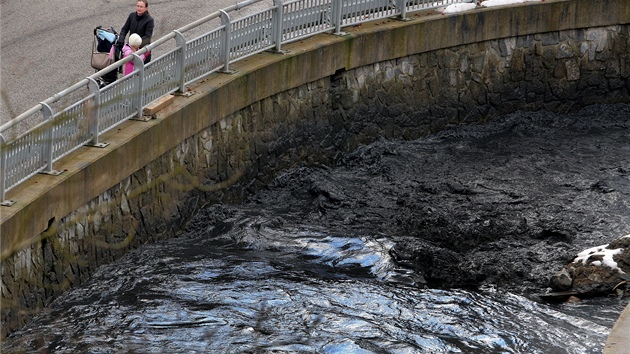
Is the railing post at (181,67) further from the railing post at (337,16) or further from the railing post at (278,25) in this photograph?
the railing post at (337,16)

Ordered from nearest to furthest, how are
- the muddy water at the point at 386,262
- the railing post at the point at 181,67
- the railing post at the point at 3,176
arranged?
the railing post at the point at 3,176, the muddy water at the point at 386,262, the railing post at the point at 181,67

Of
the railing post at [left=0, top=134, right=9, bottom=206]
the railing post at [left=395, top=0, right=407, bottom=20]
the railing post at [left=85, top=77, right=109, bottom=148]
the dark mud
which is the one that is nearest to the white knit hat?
the railing post at [left=85, top=77, right=109, bottom=148]

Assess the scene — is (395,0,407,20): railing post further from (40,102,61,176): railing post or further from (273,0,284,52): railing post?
(40,102,61,176): railing post

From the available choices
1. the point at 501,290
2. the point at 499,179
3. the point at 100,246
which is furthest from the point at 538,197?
the point at 100,246

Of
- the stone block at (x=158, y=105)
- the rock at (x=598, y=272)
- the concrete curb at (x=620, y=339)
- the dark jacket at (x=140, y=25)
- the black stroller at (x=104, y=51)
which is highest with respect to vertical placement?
the dark jacket at (x=140, y=25)

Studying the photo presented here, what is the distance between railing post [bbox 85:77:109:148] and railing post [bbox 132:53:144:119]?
671 millimetres

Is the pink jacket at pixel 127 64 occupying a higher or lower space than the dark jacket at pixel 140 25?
lower

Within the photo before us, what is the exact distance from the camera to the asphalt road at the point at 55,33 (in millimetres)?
14148

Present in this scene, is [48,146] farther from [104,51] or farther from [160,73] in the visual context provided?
[104,51]

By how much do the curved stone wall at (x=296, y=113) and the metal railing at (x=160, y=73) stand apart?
166 millimetres

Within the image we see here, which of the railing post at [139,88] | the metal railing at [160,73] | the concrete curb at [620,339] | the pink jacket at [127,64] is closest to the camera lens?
the concrete curb at [620,339]

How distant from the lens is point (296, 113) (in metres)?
14.8

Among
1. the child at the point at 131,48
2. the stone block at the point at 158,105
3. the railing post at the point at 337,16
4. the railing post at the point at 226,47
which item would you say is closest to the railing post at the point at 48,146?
the stone block at the point at 158,105

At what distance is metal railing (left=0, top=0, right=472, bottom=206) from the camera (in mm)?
10109
